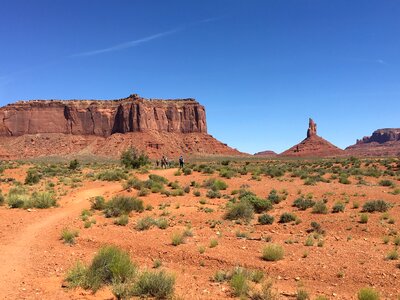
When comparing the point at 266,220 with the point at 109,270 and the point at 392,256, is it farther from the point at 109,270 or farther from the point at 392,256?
the point at 109,270

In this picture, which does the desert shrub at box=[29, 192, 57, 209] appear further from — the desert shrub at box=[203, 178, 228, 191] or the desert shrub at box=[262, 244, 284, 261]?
the desert shrub at box=[262, 244, 284, 261]

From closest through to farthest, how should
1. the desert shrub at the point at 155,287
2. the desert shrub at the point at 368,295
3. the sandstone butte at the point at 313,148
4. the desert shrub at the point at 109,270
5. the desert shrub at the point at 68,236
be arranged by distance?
the desert shrub at the point at 368,295 → the desert shrub at the point at 155,287 → the desert shrub at the point at 109,270 → the desert shrub at the point at 68,236 → the sandstone butte at the point at 313,148

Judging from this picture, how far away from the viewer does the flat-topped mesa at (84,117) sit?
13650 centimetres

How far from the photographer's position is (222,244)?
1143 cm

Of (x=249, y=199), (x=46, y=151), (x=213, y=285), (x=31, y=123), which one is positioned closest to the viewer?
(x=213, y=285)

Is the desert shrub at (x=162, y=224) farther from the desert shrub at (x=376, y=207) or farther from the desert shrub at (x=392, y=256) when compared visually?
the desert shrub at (x=376, y=207)

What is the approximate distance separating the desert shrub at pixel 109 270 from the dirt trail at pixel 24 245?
152cm

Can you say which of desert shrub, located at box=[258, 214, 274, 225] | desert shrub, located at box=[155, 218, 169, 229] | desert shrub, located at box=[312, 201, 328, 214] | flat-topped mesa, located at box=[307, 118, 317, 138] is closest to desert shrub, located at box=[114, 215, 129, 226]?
desert shrub, located at box=[155, 218, 169, 229]

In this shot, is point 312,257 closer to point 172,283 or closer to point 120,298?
point 172,283

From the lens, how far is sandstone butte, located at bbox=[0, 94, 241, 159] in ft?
424

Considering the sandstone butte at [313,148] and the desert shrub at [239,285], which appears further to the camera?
the sandstone butte at [313,148]

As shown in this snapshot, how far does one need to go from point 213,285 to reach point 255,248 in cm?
329

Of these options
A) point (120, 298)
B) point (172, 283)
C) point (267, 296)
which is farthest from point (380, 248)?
point (120, 298)

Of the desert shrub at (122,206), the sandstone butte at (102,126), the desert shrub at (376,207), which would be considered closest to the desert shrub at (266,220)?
the desert shrub at (376,207)
